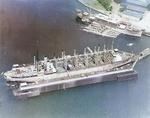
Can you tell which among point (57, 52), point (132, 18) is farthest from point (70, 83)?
point (132, 18)

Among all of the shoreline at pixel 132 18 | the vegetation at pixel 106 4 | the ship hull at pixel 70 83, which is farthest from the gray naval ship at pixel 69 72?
the vegetation at pixel 106 4

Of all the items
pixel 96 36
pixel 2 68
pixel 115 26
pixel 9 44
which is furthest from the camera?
pixel 115 26

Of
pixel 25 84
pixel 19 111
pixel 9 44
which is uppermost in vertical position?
pixel 9 44

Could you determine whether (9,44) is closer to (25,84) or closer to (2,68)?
(2,68)

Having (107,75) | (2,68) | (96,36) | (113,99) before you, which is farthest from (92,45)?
(2,68)

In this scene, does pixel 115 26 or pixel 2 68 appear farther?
pixel 115 26

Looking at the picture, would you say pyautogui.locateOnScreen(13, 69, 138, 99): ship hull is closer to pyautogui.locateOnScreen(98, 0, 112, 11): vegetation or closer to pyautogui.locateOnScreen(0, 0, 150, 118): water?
pyautogui.locateOnScreen(0, 0, 150, 118): water

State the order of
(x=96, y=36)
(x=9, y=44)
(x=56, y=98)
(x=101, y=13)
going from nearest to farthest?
(x=56, y=98) < (x=9, y=44) < (x=96, y=36) < (x=101, y=13)
